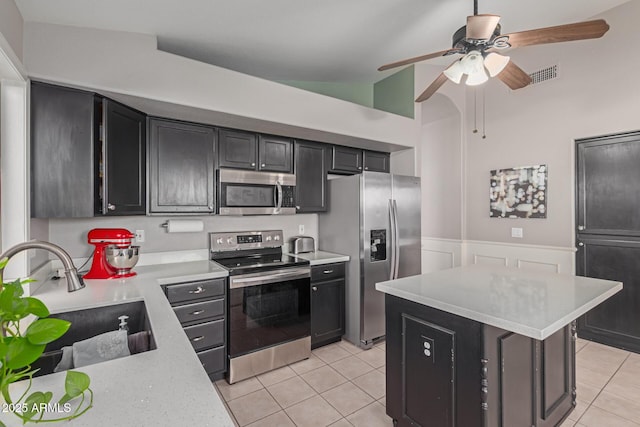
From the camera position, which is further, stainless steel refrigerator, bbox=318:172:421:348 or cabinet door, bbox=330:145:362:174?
cabinet door, bbox=330:145:362:174

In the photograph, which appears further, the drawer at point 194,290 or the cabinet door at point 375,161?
the cabinet door at point 375,161

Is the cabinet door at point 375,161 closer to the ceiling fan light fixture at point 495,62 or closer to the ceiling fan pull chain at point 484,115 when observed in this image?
the ceiling fan pull chain at point 484,115

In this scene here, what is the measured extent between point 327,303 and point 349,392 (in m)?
0.89

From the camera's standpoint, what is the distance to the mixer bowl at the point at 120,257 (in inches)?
85.6

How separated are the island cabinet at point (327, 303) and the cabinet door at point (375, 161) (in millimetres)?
1341

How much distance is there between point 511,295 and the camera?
1.66m

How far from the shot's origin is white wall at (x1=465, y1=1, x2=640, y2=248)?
3.01 metres

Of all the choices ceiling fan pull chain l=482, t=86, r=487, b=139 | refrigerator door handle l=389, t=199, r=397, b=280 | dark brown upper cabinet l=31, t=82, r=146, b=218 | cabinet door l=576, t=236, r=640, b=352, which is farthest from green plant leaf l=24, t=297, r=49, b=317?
ceiling fan pull chain l=482, t=86, r=487, b=139

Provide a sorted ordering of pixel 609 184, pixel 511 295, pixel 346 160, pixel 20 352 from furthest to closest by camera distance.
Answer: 1. pixel 346 160
2. pixel 609 184
3. pixel 511 295
4. pixel 20 352

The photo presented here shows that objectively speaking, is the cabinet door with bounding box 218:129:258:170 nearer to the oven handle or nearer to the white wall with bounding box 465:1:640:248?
the oven handle

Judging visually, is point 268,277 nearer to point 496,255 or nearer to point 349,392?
point 349,392

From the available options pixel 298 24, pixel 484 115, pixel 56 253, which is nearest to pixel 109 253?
pixel 56 253

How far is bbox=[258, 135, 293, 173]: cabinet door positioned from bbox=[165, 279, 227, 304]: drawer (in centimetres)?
119

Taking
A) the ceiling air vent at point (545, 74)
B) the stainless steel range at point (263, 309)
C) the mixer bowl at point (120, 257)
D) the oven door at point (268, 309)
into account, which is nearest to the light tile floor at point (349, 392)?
the stainless steel range at point (263, 309)
